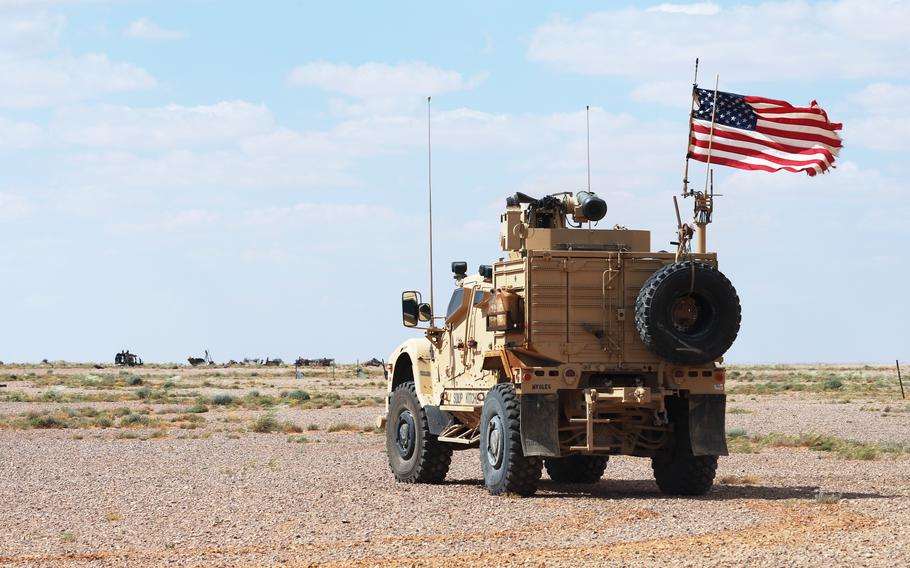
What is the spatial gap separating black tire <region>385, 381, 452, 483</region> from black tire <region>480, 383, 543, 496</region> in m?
2.45

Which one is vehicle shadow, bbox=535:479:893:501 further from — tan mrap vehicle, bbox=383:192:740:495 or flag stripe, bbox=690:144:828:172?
flag stripe, bbox=690:144:828:172

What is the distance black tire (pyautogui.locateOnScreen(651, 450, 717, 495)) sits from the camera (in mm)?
17078

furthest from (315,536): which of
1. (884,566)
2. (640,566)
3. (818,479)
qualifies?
(818,479)

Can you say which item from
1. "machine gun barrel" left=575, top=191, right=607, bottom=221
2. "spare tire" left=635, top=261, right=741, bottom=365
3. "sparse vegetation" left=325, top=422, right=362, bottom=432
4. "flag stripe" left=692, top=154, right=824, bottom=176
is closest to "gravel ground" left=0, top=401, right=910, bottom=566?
"spare tire" left=635, top=261, right=741, bottom=365

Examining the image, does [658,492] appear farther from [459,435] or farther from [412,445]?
[412,445]

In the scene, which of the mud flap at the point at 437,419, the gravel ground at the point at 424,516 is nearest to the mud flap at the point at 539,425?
the gravel ground at the point at 424,516

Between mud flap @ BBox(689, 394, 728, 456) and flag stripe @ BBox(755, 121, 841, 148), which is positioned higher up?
flag stripe @ BBox(755, 121, 841, 148)

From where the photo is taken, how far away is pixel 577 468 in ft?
65.2

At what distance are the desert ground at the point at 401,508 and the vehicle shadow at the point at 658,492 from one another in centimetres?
4

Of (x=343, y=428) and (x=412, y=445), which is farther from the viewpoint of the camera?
(x=343, y=428)

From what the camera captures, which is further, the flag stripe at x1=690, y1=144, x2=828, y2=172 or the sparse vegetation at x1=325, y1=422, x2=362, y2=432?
the sparse vegetation at x1=325, y1=422, x2=362, y2=432

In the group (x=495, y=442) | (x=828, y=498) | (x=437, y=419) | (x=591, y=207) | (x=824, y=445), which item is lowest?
(x=824, y=445)

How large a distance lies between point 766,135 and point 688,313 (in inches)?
141

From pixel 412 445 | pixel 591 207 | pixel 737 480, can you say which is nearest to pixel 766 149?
pixel 591 207
